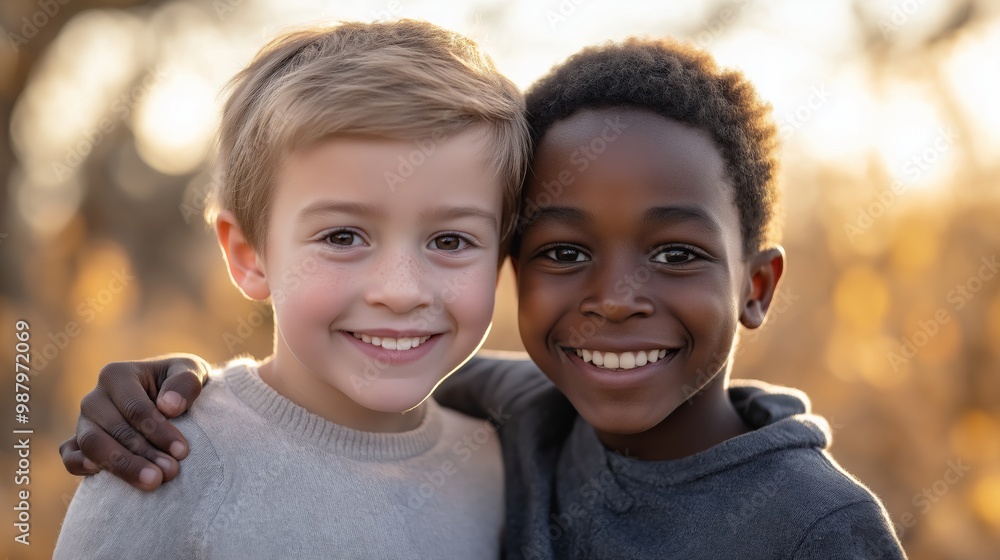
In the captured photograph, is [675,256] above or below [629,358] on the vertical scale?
above

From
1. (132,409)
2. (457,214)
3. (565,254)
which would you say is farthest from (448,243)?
(132,409)

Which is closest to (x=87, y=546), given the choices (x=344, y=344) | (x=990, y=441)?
(x=344, y=344)

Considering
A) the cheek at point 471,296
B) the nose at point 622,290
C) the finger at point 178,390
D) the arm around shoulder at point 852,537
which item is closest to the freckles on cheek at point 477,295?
the cheek at point 471,296

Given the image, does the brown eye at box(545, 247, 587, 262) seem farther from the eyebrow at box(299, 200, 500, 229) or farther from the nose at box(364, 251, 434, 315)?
the nose at box(364, 251, 434, 315)

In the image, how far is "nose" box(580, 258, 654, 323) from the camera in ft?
6.31

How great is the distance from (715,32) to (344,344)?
12.7 feet

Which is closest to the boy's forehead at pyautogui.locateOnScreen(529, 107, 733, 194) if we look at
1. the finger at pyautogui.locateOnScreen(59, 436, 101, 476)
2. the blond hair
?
the blond hair

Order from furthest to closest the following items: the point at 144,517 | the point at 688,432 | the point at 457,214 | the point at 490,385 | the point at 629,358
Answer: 1. the point at 490,385
2. the point at 688,432
3. the point at 629,358
4. the point at 457,214
5. the point at 144,517

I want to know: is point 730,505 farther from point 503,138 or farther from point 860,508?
point 503,138

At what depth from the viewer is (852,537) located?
1697 millimetres

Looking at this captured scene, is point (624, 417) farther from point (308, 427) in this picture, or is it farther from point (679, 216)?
point (308, 427)

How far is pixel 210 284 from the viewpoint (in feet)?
21.2

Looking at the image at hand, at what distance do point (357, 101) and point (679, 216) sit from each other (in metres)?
0.77

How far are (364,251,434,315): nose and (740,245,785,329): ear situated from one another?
35.1 inches
